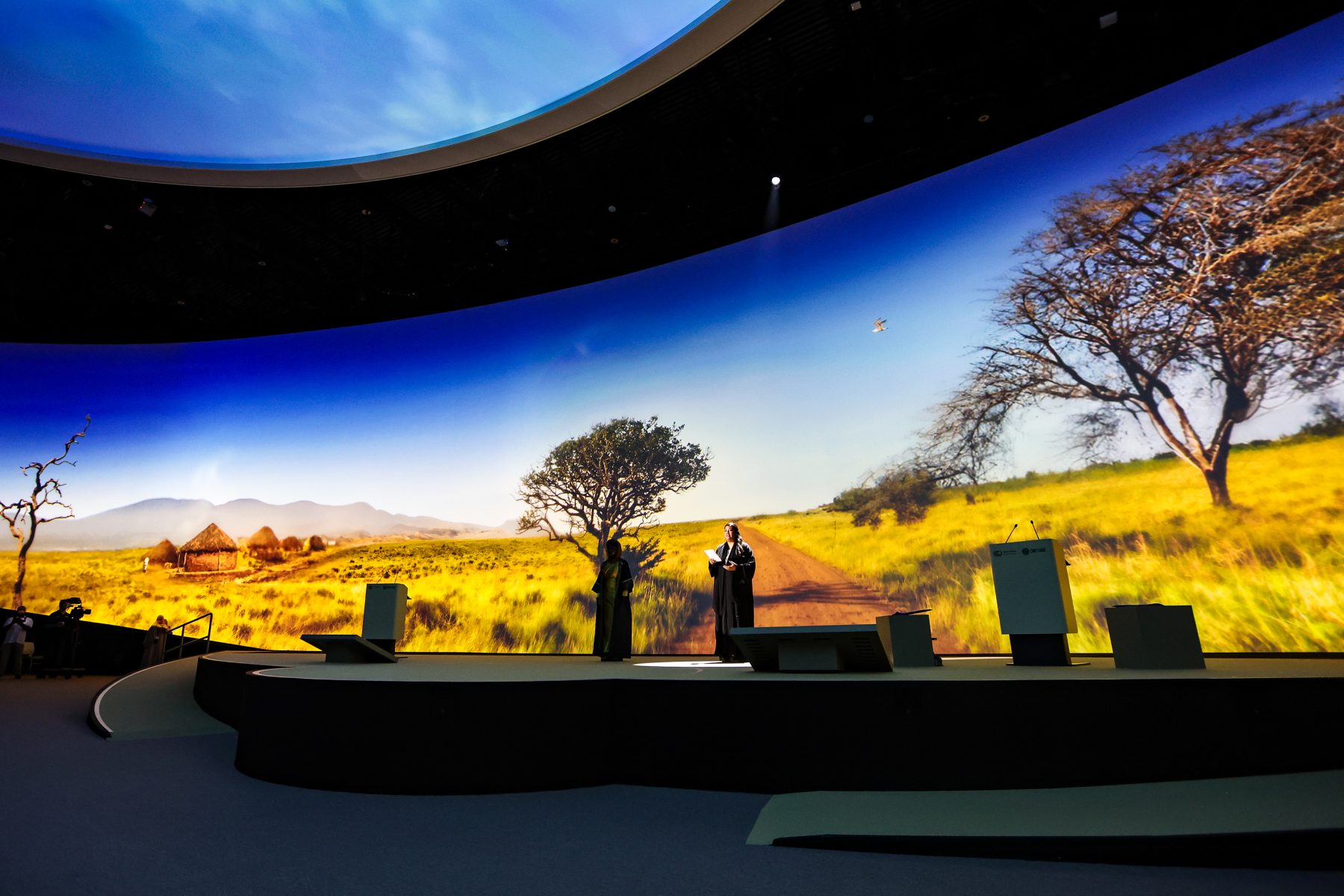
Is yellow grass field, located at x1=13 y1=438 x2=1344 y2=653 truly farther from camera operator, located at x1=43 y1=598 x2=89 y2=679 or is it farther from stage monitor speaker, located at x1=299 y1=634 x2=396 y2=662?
stage monitor speaker, located at x1=299 y1=634 x2=396 y2=662

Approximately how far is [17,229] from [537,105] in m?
8.30

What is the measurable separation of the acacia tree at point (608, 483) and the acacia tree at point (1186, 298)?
458 cm

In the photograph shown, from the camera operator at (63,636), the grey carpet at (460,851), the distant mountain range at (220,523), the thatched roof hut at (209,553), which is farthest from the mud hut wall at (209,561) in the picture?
the grey carpet at (460,851)

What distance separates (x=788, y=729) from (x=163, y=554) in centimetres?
1557

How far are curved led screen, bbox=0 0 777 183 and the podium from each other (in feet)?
18.1

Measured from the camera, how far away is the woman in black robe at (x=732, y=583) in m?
6.25

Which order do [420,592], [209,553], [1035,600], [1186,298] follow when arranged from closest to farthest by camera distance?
[1035,600], [1186,298], [420,592], [209,553]

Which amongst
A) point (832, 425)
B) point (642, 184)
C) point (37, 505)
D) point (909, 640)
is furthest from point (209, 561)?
point (909, 640)

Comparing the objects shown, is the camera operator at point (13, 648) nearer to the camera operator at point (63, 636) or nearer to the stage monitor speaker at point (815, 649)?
the camera operator at point (63, 636)

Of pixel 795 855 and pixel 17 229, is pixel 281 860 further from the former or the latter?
pixel 17 229

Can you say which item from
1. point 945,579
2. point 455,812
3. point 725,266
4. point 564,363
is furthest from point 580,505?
point 455,812

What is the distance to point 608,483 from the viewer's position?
1161 cm

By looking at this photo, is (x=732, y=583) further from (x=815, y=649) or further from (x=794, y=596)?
(x=794, y=596)

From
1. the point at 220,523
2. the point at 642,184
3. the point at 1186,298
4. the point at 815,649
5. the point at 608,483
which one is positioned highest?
the point at 642,184
